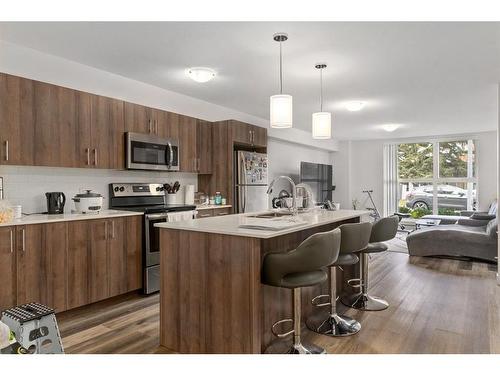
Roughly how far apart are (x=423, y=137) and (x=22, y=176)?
8.51 meters

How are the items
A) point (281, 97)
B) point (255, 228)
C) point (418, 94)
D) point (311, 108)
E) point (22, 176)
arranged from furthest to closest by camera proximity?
point (311, 108)
point (418, 94)
point (22, 176)
point (281, 97)
point (255, 228)

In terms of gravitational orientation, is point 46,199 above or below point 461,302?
above

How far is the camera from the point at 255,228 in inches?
87.8

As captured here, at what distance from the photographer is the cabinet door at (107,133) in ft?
11.3

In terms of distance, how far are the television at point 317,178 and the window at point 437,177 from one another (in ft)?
7.03

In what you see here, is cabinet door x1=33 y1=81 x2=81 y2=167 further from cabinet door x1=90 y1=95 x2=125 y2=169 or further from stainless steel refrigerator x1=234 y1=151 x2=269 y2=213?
stainless steel refrigerator x1=234 y1=151 x2=269 y2=213

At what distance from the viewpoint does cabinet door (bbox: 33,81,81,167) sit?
302 centimetres

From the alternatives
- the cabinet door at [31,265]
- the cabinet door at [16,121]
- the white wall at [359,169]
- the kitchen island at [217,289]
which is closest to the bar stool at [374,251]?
the kitchen island at [217,289]

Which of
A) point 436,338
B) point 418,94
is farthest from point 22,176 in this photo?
point 418,94

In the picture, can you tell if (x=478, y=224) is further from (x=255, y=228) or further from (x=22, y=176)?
(x=22, y=176)

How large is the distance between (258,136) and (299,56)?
7.60ft

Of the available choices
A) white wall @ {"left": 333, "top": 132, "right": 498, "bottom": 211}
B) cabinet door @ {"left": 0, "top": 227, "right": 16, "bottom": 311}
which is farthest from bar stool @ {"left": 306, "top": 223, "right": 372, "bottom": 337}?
white wall @ {"left": 333, "top": 132, "right": 498, "bottom": 211}

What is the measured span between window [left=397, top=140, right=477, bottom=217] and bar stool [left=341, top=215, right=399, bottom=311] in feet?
19.6

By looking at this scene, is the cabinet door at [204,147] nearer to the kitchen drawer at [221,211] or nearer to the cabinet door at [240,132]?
the cabinet door at [240,132]
